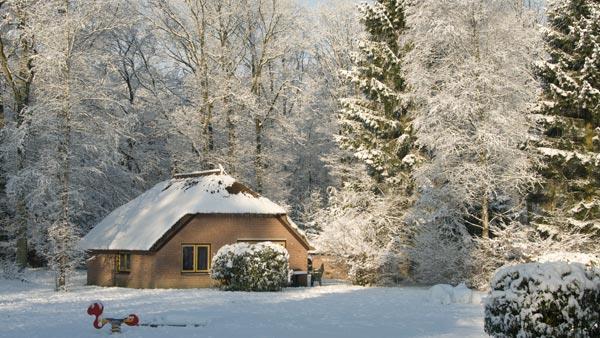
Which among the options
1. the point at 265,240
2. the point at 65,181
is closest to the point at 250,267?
the point at 265,240

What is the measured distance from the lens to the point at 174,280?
102 ft

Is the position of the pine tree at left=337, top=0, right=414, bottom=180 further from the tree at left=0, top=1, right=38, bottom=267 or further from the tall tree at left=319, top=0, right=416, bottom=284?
the tree at left=0, top=1, right=38, bottom=267

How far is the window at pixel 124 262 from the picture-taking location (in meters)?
32.1

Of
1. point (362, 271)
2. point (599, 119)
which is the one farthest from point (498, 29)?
point (362, 271)

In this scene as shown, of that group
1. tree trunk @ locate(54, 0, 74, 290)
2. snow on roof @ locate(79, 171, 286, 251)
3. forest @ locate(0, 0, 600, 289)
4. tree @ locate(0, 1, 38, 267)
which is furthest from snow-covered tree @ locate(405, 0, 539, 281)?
tree @ locate(0, 1, 38, 267)

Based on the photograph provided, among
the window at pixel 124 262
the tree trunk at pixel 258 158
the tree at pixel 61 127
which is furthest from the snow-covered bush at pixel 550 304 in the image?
the tree trunk at pixel 258 158

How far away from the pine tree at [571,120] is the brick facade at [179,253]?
39.8ft

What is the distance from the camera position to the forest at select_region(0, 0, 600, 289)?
28078mm

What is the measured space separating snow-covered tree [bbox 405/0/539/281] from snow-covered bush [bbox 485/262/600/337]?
13.9 meters

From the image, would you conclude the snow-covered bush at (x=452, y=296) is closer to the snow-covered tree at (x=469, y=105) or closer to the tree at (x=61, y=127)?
the snow-covered tree at (x=469, y=105)

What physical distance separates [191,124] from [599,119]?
23.1m

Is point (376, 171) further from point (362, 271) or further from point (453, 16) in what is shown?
point (453, 16)

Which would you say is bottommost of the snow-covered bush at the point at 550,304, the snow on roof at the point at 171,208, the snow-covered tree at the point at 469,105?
the snow-covered bush at the point at 550,304

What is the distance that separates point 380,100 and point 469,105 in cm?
679
